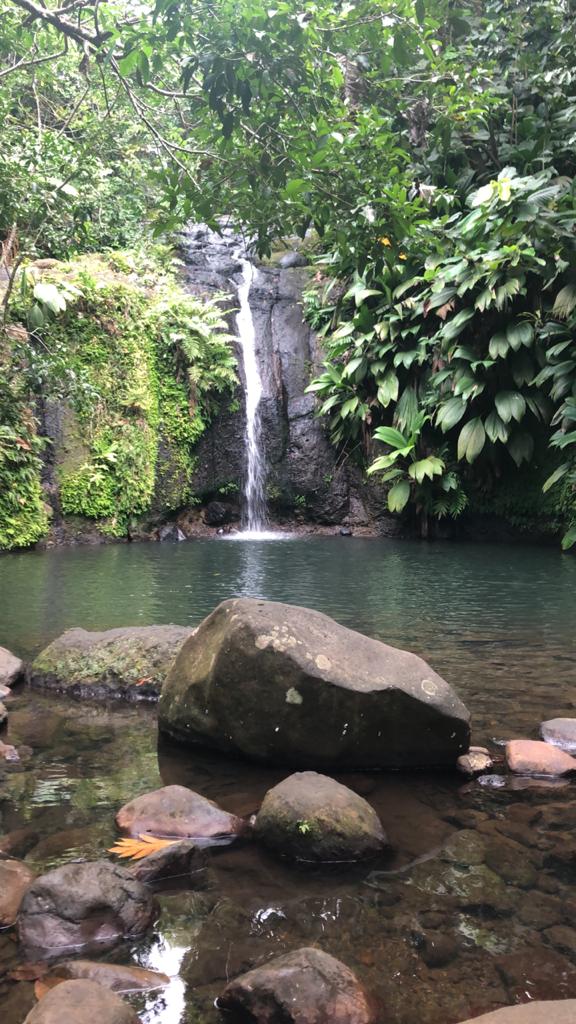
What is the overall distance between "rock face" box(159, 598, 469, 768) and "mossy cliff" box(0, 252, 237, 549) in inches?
336

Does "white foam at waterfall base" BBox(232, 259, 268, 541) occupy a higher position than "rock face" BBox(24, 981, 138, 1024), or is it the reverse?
"white foam at waterfall base" BBox(232, 259, 268, 541)

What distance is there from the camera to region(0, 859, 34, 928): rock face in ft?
6.54

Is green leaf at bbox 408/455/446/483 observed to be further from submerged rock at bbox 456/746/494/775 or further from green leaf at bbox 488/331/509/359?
submerged rock at bbox 456/746/494/775

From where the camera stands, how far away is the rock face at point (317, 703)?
10.1ft

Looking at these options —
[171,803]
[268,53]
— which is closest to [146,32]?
[268,53]

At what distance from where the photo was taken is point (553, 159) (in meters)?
11.2

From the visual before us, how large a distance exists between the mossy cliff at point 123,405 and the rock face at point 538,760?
9209mm

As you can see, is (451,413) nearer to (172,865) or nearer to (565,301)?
(565,301)

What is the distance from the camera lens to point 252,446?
48.2ft

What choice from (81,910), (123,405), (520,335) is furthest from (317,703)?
(123,405)

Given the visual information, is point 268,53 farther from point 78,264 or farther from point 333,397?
point 78,264

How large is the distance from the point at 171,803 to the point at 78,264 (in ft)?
41.7

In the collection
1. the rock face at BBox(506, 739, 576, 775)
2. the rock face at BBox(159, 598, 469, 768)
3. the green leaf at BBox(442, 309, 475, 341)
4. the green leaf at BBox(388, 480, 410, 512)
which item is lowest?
the rock face at BBox(506, 739, 576, 775)

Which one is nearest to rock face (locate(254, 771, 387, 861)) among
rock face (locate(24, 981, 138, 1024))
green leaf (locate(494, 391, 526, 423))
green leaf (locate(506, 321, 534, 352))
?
rock face (locate(24, 981, 138, 1024))
